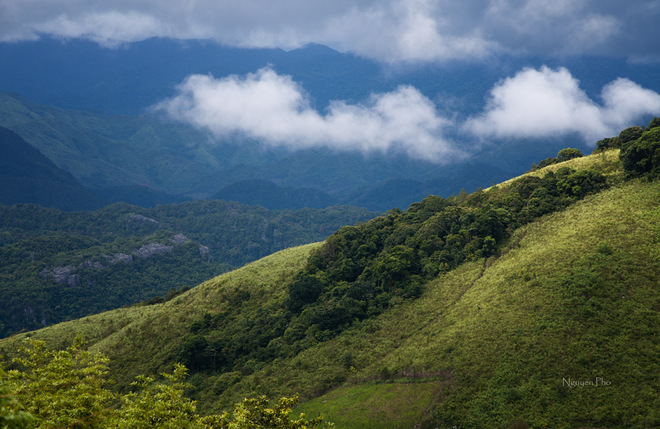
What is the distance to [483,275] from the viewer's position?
228ft

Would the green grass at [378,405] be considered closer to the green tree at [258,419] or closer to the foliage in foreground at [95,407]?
the foliage in foreground at [95,407]

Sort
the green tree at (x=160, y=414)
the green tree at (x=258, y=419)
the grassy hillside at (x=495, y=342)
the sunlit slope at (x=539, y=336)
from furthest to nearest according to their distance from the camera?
the grassy hillside at (x=495, y=342), the sunlit slope at (x=539, y=336), the green tree at (x=258, y=419), the green tree at (x=160, y=414)

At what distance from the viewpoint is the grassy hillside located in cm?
4194

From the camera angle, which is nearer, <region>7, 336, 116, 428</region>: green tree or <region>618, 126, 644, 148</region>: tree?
<region>7, 336, 116, 428</region>: green tree

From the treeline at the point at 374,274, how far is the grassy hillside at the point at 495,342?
675 mm

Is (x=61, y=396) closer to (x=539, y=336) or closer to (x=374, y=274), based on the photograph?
(x=539, y=336)

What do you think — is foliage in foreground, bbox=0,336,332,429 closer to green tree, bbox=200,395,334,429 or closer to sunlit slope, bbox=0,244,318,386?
green tree, bbox=200,395,334,429

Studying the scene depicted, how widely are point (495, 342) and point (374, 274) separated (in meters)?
33.4

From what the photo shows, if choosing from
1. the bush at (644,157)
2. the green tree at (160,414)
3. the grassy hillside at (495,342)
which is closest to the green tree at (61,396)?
the green tree at (160,414)

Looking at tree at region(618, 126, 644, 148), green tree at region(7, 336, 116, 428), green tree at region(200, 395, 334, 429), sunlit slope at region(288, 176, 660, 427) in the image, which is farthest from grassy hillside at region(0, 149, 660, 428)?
green tree at region(7, 336, 116, 428)

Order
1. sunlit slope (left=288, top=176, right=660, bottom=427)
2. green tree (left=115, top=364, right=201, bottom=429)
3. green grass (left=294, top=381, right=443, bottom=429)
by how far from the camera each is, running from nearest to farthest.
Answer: green tree (left=115, top=364, right=201, bottom=429) < sunlit slope (left=288, top=176, right=660, bottom=427) < green grass (left=294, top=381, right=443, bottom=429)

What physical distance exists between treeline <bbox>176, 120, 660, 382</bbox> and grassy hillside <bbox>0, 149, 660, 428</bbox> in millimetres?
675

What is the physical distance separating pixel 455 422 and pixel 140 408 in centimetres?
3142

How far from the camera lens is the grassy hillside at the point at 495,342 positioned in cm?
4194
